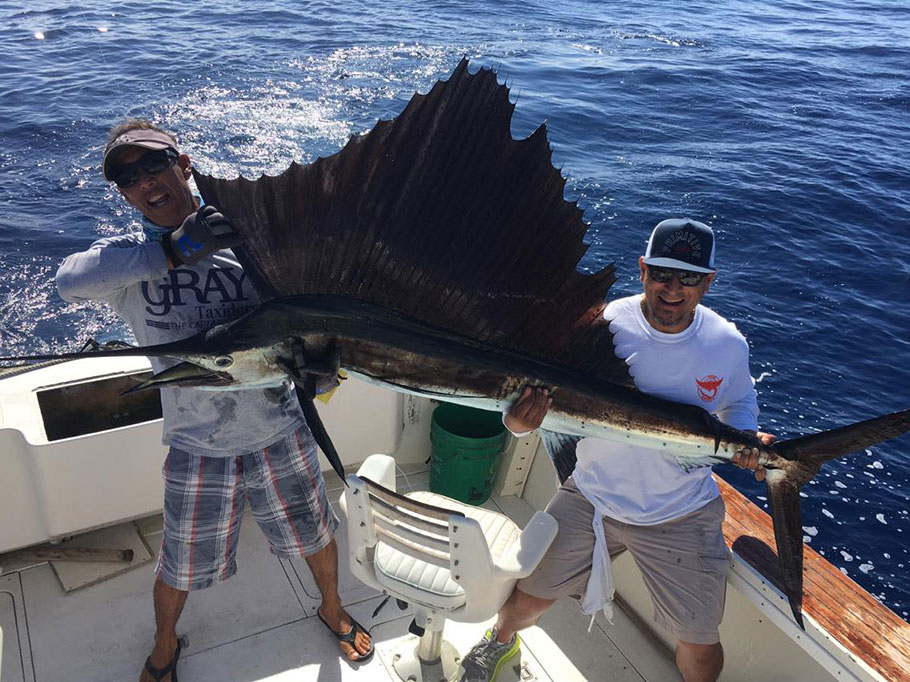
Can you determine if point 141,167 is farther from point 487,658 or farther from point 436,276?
point 487,658

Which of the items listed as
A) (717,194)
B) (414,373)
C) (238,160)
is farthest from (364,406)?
(717,194)

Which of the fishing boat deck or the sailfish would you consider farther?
the fishing boat deck

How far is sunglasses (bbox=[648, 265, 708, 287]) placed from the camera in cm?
194

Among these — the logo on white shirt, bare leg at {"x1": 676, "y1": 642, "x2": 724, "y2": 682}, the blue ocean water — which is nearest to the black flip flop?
bare leg at {"x1": 676, "y1": 642, "x2": 724, "y2": 682}

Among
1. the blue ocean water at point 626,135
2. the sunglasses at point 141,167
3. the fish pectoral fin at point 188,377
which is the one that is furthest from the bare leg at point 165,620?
the blue ocean water at point 626,135

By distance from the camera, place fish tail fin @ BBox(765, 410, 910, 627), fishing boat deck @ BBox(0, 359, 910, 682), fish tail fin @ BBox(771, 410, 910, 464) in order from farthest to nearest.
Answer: fishing boat deck @ BBox(0, 359, 910, 682)
fish tail fin @ BBox(765, 410, 910, 627)
fish tail fin @ BBox(771, 410, 910, 464)

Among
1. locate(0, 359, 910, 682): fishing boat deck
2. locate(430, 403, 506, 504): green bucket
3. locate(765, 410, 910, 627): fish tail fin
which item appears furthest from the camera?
locate(430, 403, 506, 504): green bucket

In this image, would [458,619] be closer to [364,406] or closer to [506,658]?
[506,658]

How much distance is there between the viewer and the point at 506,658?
2.28 meters

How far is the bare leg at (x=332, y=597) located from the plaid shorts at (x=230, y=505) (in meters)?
0.08

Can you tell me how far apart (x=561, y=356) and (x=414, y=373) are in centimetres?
40

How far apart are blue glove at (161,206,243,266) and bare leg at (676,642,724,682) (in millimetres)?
1760

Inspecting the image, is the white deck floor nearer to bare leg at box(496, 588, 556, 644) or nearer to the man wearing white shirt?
bare leg at box(496, 588, 556, 644)

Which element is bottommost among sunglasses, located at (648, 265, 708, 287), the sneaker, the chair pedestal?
the chair pedestal
